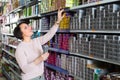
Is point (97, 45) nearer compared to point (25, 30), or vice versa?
point (97, 45)

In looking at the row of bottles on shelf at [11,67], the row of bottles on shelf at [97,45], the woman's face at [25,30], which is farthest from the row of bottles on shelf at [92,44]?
the row of bottles on shelf at [11,67]

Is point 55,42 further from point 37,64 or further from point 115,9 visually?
point 115,9

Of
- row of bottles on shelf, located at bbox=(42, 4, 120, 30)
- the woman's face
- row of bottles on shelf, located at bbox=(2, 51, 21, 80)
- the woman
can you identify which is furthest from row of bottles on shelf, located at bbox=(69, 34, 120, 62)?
row of bottles on shelf, located at bbox=(2, 51, 21, 80)

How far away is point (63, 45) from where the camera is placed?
441cm

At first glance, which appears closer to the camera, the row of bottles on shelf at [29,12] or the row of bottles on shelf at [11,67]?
the row of bottles on shelf at [29,12]

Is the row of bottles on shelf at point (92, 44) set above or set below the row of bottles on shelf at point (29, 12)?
below

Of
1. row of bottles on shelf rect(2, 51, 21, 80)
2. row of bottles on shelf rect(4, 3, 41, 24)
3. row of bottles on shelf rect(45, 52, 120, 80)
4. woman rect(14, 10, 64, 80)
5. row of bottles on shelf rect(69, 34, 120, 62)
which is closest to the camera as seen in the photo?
row of bottles on shelf rect(69, 34, 120, 62)

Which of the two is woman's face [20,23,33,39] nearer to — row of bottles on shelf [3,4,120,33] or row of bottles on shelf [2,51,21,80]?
row of bottles on shelf [3,4,120,33]

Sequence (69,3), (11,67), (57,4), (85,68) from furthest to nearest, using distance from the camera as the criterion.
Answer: (11,67) → (57,4) → (69,3) → (85,68)

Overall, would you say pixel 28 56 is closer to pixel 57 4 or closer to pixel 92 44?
pixel 92 44

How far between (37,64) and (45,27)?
2244 mm

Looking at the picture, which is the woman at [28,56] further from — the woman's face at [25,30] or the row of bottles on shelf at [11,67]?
the row of bottles on shelf at [11,67]

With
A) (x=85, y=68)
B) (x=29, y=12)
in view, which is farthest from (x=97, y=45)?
(x=29, y=12)

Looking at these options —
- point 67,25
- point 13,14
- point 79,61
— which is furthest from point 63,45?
point 13,14
